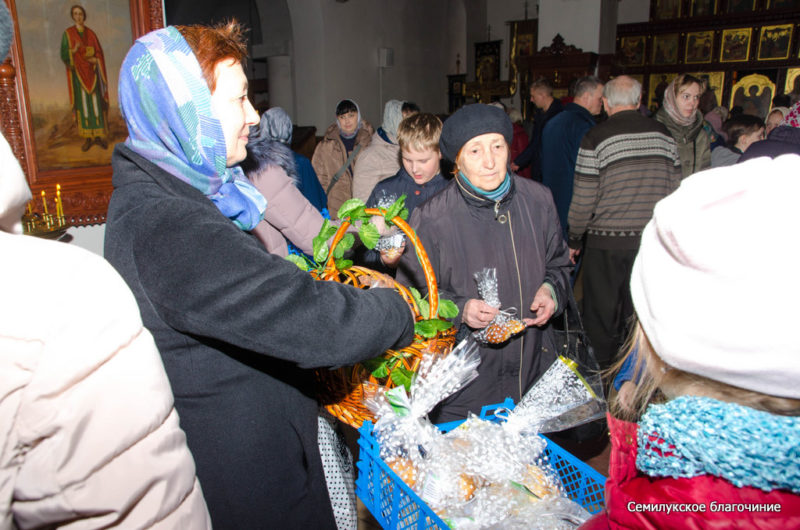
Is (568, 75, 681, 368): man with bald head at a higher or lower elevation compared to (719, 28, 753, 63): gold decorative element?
lower

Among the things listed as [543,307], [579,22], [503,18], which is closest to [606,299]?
[543,307]

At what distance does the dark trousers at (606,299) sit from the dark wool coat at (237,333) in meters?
2.93

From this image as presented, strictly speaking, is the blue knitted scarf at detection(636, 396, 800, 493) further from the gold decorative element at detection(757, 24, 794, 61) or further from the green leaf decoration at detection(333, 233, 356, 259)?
the gold decorative element at detection(757, 24, 794, 61)

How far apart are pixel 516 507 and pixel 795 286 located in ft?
3.17

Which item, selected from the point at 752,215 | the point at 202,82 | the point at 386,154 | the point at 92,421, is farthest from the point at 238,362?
the point at 386,154

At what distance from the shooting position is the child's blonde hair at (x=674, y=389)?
81 cm

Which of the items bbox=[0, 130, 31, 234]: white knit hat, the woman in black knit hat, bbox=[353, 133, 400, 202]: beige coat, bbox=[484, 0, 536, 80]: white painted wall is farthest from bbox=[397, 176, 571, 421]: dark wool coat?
bbox=[484, 0, 536, 80]: white painted wall

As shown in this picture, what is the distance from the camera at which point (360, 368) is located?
1497 millimetres

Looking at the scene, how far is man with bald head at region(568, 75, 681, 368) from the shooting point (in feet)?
11.6

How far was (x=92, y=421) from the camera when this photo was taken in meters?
0.80

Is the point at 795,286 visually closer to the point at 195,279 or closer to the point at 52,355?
the point at 195,279

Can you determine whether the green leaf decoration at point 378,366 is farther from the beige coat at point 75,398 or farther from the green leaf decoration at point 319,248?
the beige coat at point 75,398

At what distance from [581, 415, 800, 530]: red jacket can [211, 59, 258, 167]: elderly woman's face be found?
111 cm

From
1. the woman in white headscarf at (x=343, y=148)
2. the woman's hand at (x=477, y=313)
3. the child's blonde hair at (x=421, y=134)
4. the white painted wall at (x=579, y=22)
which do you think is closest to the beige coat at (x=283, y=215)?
the child's blonde hair at (x=421, y=134)
